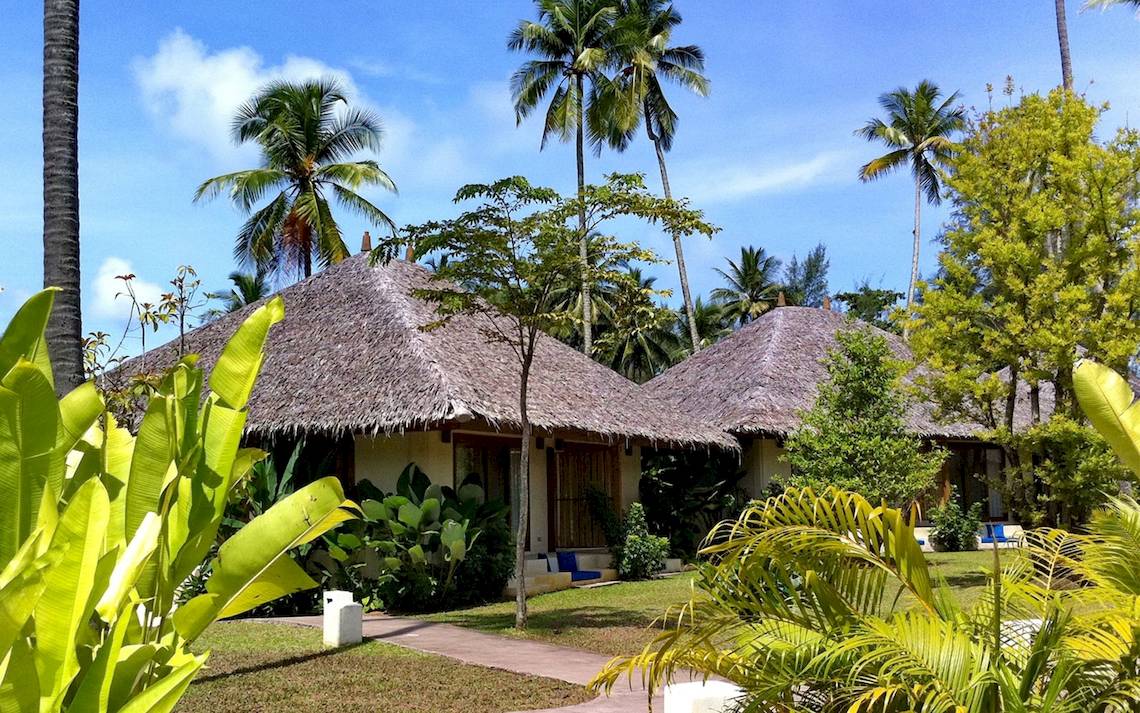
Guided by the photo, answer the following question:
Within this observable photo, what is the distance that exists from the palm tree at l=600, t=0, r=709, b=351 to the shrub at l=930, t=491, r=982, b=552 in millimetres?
11357

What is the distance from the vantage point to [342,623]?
1042cm

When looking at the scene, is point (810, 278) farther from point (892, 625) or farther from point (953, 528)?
point (892, 625)

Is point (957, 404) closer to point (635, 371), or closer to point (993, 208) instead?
point (993, 208)

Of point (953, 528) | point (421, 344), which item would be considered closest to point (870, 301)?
point (953, 528)

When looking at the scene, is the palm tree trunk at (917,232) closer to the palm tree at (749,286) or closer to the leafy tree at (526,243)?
the palm tree at (749,286)

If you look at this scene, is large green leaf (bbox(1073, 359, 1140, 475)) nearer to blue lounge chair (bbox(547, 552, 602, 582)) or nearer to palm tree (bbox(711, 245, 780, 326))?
blue lounge chair (bbox(547, 552, 602, 582))

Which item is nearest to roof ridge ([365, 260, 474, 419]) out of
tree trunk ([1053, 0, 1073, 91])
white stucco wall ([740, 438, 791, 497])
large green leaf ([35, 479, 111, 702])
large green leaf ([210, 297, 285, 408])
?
white stucco wall ([740, 438, 791, 497])

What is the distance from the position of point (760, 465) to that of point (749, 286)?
2421 centimetres

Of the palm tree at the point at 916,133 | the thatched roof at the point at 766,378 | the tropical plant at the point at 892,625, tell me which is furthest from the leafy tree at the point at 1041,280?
the palm tree at the point at 916,133

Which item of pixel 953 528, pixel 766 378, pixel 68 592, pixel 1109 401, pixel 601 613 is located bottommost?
pixel 601 613

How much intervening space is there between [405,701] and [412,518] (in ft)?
19.3

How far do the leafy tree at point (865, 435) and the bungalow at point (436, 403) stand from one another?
2.90m

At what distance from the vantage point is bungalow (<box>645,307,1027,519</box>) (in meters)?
20.4

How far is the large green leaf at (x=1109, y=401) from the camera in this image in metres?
4.37
